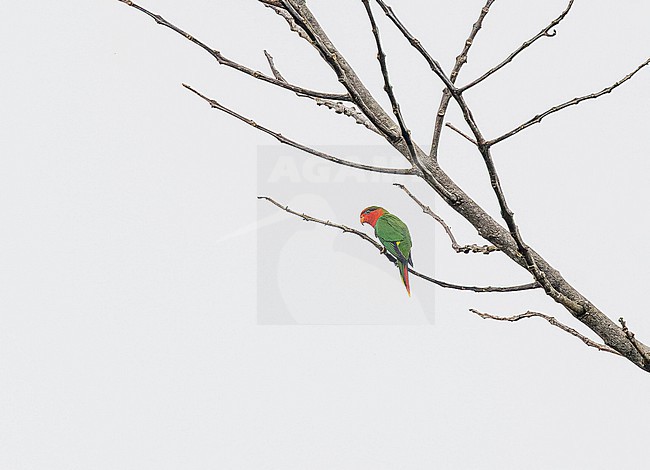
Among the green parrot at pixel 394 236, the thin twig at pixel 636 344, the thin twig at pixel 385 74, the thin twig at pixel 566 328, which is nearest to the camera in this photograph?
the thin twig at pixel 385 74

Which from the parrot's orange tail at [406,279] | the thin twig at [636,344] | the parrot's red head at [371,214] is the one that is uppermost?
the parrot's red head at [371,214]

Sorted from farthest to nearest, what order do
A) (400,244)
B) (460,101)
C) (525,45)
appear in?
(400,244) < (525,45) < (460,101)

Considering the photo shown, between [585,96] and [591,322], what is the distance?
0.32m

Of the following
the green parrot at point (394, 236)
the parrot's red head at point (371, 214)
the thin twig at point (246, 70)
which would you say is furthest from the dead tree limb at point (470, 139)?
the parrot's red head at point (371, 214)

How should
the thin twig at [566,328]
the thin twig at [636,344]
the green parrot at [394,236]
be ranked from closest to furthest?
1. the thin twig at [636,344]
2. the thin twig at [566,328]
3. the green parrot at [394,236]

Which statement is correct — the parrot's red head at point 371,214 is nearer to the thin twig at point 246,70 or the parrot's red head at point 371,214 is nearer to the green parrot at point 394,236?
the green parrot at point 394,236

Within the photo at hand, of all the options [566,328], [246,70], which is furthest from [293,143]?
[566,328]

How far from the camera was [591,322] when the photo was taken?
3.24 feet

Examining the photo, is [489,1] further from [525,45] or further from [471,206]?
[471,206]

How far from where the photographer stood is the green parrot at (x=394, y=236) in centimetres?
144

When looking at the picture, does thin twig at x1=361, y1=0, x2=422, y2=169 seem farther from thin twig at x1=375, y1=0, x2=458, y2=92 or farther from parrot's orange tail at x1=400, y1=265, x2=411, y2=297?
parrot's orange tail at x1=400, y1=265, x2=411, y2=297

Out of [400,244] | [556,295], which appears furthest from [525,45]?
[400,244]

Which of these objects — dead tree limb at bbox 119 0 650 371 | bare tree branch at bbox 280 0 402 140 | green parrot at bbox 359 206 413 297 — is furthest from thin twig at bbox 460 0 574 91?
green parrot at bbox 359 206 413 297

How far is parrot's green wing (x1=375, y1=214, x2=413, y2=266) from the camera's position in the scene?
1442 millimetres
